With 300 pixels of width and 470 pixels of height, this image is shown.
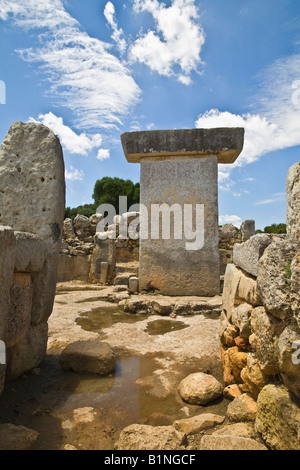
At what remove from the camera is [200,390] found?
2.32 metres

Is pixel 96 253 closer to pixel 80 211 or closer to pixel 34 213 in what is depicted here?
pixel 34 213

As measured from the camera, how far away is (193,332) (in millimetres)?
3969

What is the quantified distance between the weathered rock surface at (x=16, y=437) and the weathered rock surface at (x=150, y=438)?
1.54 ft

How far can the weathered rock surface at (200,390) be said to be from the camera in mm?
2277

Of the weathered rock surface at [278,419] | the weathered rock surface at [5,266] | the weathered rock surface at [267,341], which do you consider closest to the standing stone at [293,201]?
the weathered rock surface at [267,341]

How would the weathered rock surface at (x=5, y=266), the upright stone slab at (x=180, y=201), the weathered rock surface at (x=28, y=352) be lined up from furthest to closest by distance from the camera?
the upright stone slab at (x=180, y=201)
the weathered rock surface at (x=28, y=352)
the weathered rock surface at (x=5, y=266)

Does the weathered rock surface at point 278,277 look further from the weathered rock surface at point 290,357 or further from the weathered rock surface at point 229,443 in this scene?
the weathered rock surface at point 229,443

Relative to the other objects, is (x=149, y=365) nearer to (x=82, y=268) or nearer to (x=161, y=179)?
(x=161, y=179)

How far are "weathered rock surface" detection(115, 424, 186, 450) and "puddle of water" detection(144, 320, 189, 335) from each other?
2.22m

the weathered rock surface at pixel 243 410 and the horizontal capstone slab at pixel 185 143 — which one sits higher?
the horizontal capstone slab at pixel 185 143

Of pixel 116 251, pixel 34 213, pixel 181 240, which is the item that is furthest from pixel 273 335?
pixel 116 251

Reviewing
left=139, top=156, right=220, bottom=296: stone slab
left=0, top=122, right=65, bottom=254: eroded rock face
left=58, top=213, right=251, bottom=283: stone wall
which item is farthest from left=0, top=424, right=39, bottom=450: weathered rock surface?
left=58, top=213, right=251, bottom=283: stone wall

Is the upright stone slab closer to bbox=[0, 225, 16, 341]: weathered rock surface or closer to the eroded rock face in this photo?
the eroded rock face

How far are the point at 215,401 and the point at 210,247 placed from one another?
12.2ft
